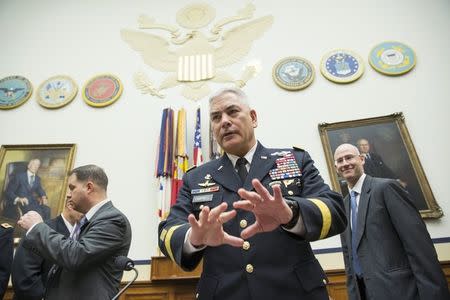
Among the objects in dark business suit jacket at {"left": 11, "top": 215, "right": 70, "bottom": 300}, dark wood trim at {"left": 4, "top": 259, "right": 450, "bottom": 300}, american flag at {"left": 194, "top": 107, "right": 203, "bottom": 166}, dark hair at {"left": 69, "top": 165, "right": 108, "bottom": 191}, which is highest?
american flag at {"left": 194, "top": 107, "right": 203, "bottom": 166}

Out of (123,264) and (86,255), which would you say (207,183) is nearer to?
(123,264)

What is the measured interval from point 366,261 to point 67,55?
553cm

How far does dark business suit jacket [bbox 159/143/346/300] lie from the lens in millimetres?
1184

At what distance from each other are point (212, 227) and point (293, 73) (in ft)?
13.6

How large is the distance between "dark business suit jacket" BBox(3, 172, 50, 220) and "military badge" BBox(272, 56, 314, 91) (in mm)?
3630

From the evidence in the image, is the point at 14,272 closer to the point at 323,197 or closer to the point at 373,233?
the point at 323,197

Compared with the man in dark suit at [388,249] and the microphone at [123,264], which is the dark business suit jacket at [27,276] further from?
the man in dark suit at [388,249]

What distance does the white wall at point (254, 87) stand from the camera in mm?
4289

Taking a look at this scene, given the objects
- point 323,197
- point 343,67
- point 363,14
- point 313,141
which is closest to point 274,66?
point 343,67

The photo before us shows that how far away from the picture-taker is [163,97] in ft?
16.4

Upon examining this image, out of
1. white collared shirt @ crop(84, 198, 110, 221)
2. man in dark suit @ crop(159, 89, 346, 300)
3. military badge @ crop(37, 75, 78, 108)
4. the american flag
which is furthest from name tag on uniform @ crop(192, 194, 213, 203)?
military badge @ crop(37, 75, 78, 108)

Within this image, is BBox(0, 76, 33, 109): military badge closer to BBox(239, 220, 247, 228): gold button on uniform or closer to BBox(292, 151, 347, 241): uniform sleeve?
BBox(239, 220, 247, 228): gold button on uniform

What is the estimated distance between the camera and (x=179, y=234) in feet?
4.20

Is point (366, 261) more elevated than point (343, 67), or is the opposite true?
point (343, 67)
